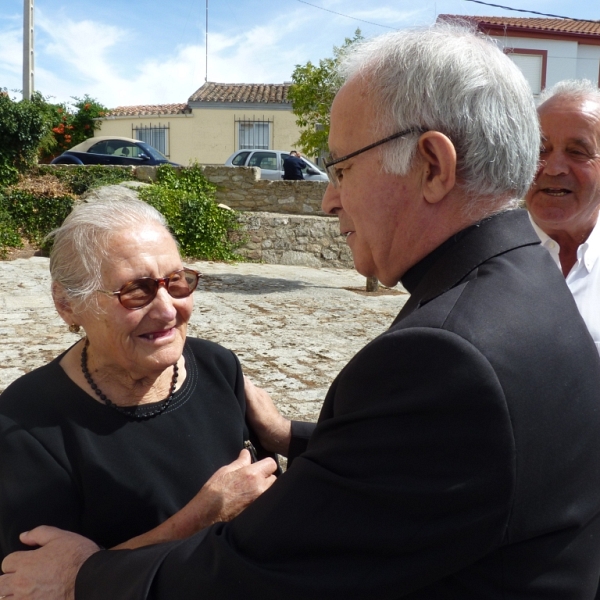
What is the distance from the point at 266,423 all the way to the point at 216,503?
62cm

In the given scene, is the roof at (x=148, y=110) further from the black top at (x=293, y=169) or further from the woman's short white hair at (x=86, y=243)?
the woman's short white hair at (x=86, y=243)

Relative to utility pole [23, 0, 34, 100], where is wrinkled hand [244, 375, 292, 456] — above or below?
below

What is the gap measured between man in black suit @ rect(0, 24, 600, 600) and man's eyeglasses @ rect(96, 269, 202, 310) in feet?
2.63

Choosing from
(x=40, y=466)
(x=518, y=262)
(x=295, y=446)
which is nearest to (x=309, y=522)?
(x=518, y=262)

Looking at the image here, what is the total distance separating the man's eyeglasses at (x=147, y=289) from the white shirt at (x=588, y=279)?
1500mm

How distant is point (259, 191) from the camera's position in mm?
13977

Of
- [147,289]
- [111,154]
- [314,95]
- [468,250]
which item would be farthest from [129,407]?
[111,154]

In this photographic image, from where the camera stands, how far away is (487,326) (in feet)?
3.55

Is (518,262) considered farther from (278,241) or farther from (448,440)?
(278,241)

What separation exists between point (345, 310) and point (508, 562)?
690 cm

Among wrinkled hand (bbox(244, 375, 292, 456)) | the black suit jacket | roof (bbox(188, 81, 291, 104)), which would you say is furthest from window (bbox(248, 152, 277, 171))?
the black suit jacket

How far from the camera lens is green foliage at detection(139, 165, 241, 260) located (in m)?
12.1

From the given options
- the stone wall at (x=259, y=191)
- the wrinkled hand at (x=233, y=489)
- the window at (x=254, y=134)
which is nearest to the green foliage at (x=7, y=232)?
the stone wall at (x=259, y=191)

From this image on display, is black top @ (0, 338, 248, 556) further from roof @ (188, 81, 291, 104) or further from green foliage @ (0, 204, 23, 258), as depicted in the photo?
roof @ (188, 81, 291, 104)
